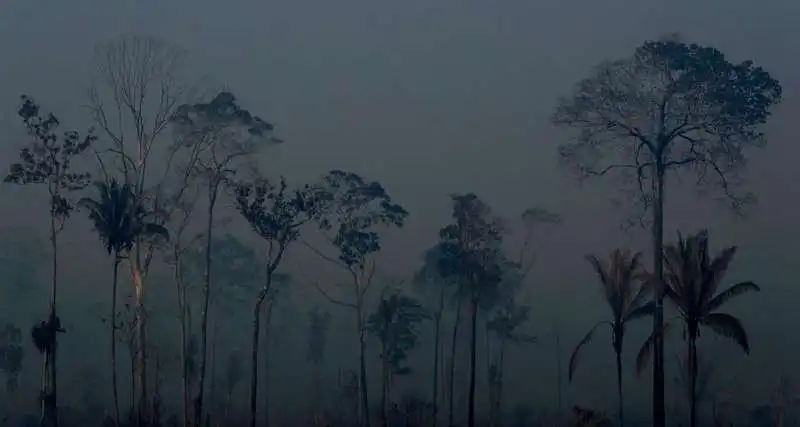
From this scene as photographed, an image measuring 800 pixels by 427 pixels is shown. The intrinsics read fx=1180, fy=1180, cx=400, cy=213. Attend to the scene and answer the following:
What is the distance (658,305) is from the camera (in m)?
36.4

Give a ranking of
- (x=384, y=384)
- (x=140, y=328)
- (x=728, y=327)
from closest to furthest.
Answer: (x=728, y=327) → (x=140, y=328) → (x=384, y=384)

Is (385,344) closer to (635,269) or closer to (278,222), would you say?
(278,222)

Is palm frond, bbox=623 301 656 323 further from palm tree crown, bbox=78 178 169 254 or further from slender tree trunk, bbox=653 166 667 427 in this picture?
palm tree crown, bbox=78 178 169 254

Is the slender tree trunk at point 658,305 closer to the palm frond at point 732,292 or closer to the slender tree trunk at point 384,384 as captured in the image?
Result: the palm frond at point 732,292

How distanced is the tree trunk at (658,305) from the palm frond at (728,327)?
1633mm

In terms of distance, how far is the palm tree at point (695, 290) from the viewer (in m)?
34.5

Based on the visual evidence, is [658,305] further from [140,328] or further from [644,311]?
[140,328]

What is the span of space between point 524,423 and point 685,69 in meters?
33.3

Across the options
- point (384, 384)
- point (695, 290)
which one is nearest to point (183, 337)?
point (384, 384)

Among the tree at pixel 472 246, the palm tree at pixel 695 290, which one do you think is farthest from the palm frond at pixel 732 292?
the tree at pixel 472 246

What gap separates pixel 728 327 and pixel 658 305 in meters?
2.67

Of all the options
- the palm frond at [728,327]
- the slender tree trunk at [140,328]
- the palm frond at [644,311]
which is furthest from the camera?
the slender tree trunk at [140,328]

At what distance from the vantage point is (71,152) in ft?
132

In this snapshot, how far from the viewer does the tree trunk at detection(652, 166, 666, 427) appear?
119 ft
